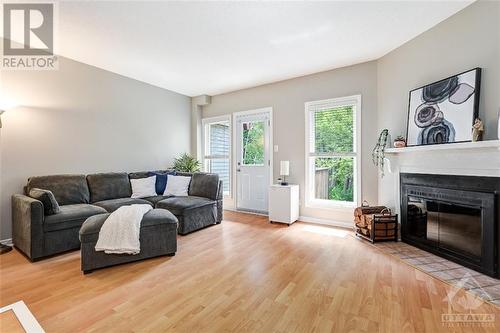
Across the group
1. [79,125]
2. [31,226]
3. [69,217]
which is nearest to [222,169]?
[79,125]

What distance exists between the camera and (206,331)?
1498mm

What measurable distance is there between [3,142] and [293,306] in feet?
13.0

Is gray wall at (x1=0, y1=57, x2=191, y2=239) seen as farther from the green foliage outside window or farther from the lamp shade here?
the green foliage outside window

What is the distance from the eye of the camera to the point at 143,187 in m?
4.05

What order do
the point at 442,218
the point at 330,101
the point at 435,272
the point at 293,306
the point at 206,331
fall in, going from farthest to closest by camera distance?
the point at 330,101 → the point at 442,218 → the point at 435,272 → the point at 293,306 → the point at 206,331

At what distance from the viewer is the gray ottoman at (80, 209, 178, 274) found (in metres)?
2.25

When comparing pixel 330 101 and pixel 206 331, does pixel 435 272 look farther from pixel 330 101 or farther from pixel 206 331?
pixel 330 101

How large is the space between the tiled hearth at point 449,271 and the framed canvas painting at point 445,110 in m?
1.30

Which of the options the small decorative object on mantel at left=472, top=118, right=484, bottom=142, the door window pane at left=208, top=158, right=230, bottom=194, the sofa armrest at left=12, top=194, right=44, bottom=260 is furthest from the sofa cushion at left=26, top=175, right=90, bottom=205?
the small decorative object on mantel at left=472, top=118, right=484, bottom=142

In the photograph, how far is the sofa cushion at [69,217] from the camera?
8.55 feet

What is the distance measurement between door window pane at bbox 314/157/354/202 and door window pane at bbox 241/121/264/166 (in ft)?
3.89

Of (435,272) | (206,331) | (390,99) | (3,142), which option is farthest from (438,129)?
(3,142)

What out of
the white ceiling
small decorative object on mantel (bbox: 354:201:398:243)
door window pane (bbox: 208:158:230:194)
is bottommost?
small decorative object on mantel (bbox: 354:201:398:243)

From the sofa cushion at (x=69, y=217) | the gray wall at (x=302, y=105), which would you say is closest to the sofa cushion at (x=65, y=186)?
the sofa cushion at (x=69, y=217)
